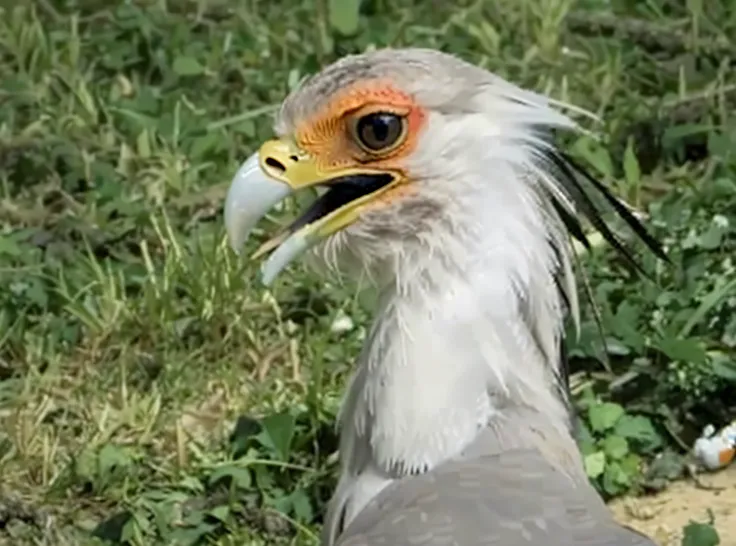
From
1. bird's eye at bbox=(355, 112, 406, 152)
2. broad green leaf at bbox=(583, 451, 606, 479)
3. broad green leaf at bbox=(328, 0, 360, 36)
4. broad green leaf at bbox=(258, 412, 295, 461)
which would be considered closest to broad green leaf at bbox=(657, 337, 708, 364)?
broad green leaf at bbox=(583, 451, 606, 479)

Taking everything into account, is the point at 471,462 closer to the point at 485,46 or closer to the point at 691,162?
the point at 691,162

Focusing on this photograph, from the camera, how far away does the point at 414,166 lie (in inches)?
101

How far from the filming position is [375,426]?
8.43 feet

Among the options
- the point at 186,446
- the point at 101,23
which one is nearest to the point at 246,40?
the point at 101,23

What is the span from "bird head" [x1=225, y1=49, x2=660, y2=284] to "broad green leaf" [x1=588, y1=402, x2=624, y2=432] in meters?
0.86

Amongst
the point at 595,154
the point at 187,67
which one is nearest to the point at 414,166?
the point at 595,154

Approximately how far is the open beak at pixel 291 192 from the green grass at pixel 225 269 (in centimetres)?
86

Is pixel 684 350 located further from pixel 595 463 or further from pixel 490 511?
pixel 490 511

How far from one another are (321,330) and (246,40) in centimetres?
144

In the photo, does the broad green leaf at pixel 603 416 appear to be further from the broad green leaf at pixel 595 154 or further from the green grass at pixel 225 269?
the broad green leaf at pixel 595 154

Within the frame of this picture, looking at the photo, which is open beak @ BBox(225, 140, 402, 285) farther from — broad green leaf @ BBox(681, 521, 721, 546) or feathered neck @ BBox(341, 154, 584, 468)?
broad green leaf @ BBox(681, 521, 721, 546)

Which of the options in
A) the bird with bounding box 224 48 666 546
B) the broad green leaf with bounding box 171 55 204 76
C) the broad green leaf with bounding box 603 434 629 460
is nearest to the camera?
the bird with bounding box 224 48 666 546

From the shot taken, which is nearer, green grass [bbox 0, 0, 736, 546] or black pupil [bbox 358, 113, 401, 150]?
black pupil [bbox 358, 113, 401, 150]

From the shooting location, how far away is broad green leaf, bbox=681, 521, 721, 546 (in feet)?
9.90
